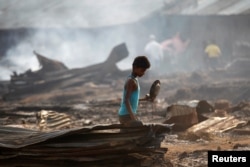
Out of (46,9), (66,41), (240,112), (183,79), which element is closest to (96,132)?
(240,112)

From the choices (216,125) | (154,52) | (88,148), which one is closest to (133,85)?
(88,148)

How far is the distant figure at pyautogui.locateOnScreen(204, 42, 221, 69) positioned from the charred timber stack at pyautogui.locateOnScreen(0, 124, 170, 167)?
47.3ft

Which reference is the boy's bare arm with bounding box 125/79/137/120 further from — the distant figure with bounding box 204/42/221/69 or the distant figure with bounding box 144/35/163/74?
the distant figure with bounding box 144/35/163/74

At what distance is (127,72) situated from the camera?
1772 centimetres

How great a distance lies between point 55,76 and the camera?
53.8 ft

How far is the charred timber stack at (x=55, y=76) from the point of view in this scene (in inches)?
608

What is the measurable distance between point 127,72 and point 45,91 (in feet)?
15.2

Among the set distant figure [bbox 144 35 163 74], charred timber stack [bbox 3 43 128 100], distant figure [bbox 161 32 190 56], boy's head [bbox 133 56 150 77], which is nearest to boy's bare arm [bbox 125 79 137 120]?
boy's head [bbox 133 56 150 77]

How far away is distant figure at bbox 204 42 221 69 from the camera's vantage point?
58.3 feet

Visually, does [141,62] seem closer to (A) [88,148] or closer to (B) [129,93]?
(B) [129,93]

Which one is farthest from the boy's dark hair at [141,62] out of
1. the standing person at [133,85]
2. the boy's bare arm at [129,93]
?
the boy's bare arm at [129,93]

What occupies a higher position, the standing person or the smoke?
the smoke

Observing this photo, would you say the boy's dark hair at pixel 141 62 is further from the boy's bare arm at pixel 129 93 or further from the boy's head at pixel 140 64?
the boy's bare arm at pixel 129 93

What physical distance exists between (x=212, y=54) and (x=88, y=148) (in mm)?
15363
